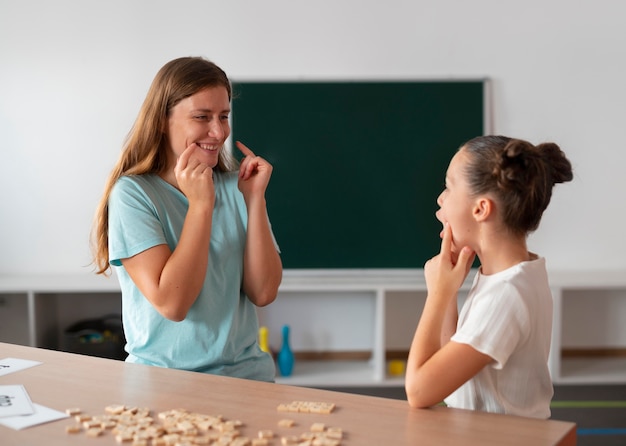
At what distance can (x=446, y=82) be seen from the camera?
4086 millimetres

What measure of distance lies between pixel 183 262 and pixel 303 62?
8.26ft

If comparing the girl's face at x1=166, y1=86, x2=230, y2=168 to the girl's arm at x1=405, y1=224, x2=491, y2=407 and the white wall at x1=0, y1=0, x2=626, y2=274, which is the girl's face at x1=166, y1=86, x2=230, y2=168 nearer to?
the girl's arm at x1=405, y1=224, x2=491, y2=407

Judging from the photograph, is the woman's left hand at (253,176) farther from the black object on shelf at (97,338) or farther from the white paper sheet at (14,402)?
the black object on shelf at (97,338)

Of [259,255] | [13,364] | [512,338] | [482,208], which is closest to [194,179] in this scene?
[259,255]

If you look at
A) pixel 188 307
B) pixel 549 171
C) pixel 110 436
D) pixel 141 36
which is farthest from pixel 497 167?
pixel 141 36

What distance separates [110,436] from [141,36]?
3129mm

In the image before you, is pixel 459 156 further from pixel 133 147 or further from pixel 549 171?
pixel 133 147

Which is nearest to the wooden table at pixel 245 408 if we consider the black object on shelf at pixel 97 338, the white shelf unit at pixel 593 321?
the black object on shelf at pixel 97 338

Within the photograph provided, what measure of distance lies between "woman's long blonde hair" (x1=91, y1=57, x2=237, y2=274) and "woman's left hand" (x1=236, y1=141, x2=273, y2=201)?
0.23m

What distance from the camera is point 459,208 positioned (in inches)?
63.8

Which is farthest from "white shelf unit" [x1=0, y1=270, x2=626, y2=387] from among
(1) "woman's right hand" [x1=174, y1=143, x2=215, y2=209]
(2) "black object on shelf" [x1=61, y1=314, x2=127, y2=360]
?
(1) "woman's right hand" [x1=174, y1=143, x2=215, y2=209]

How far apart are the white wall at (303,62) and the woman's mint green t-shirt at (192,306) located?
220 centimetres

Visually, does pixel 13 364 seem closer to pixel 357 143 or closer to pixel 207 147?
pixel 207 147

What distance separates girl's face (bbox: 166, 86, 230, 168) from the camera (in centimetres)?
200
